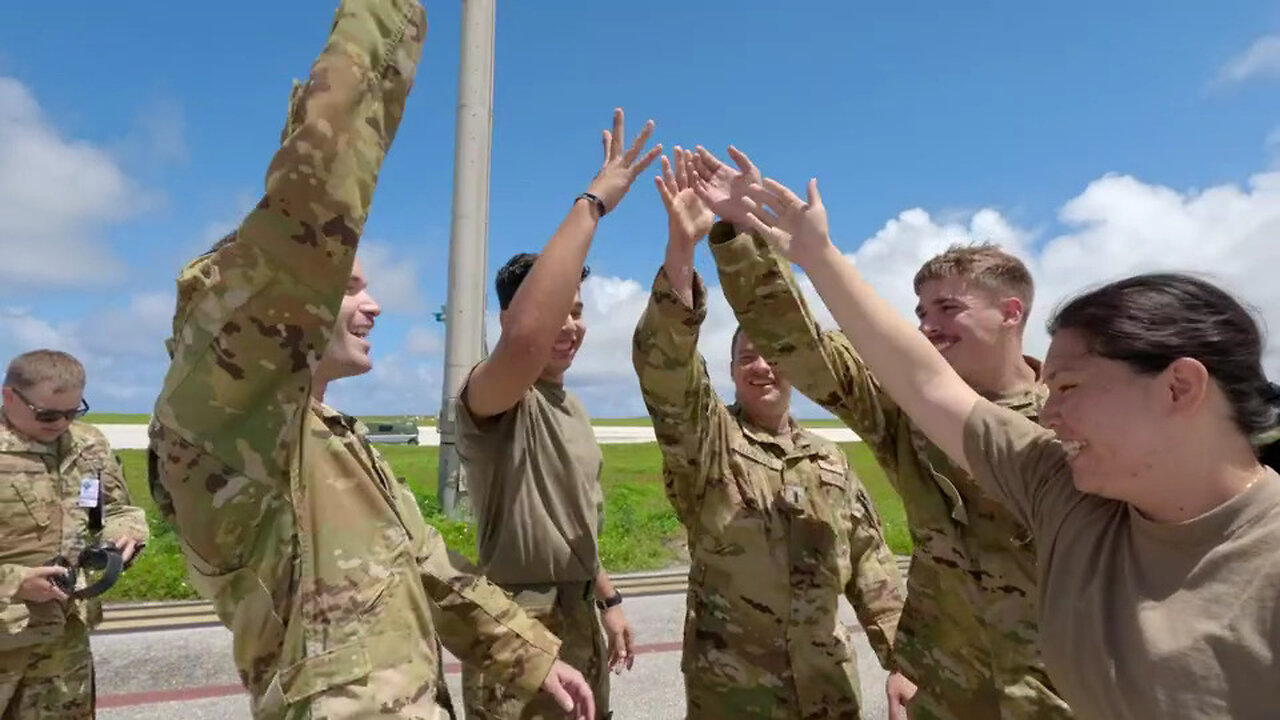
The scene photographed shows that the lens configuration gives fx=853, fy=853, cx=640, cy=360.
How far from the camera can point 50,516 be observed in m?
4.30

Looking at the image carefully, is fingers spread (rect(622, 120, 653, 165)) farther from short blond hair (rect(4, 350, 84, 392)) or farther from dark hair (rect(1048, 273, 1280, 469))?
short blond hair (rect(4, 350, 84, 392))

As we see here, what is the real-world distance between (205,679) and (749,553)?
14.5 ft

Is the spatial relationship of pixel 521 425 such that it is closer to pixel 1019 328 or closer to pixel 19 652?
pixel 1019 328

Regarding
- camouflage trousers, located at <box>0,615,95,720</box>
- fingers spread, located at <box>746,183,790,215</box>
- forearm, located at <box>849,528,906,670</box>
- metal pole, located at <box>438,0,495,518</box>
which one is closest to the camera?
fingers spread, located at <box>746,183,790,215</box>

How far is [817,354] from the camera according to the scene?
256 centimetres

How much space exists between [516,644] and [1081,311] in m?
1.55

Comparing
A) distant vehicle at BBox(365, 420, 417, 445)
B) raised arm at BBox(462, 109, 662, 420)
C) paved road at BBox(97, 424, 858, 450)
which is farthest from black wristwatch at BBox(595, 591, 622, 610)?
distant vehicle at BBox(365, 420, 417, 445)

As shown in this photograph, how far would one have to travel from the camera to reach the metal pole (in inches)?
389

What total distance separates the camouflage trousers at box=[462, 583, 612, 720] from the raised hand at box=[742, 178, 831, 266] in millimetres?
1457

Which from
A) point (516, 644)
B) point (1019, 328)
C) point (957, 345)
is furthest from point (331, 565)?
point (1019, 328)

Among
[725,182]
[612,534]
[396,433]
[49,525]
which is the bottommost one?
[396,433]

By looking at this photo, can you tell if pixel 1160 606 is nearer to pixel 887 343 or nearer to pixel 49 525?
pixel 887 343

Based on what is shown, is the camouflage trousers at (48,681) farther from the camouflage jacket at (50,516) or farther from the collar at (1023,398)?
the collar at (1023,398)

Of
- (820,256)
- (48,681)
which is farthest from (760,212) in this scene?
(48,681)
